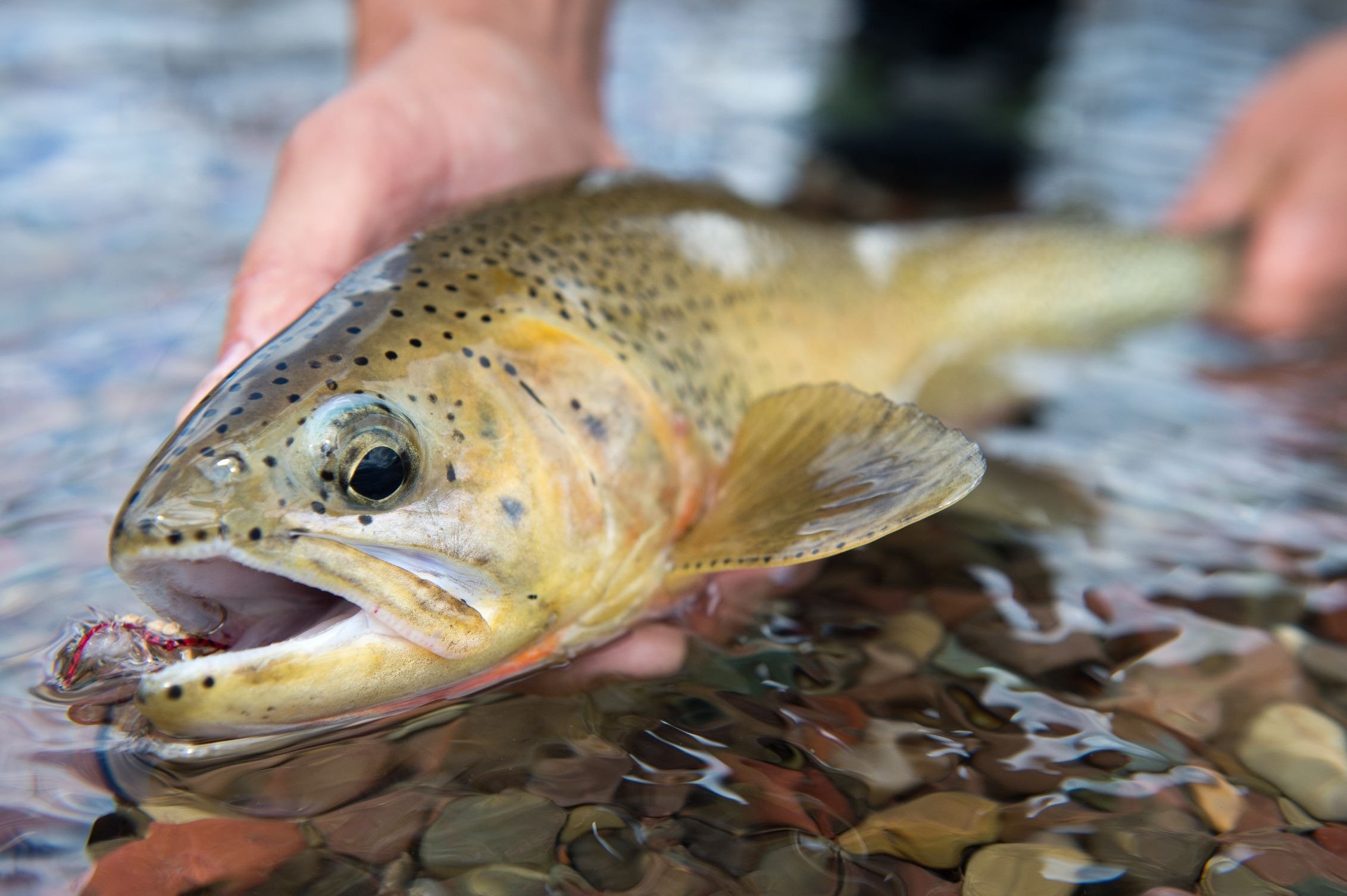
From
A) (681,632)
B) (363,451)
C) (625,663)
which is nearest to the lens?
(363,451)

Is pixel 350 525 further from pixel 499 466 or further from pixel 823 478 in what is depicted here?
pixel 823 478

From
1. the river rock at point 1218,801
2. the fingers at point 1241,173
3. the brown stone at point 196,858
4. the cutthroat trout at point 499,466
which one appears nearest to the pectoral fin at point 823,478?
the cutthroat trout at point 499,466

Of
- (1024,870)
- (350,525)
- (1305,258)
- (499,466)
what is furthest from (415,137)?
(1305,258)

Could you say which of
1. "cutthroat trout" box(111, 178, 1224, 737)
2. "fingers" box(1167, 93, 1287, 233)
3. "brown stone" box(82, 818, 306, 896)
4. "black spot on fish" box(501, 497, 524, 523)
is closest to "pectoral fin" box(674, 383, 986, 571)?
"cutthroat trout" box(111, 178, 1224, 737)

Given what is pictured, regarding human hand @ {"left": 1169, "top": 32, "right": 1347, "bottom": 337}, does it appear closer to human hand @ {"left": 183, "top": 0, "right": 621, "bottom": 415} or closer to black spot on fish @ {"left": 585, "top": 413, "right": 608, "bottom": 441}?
human hand @ {"left": 183, "top": 0, "right": 621, "bottom": 415}

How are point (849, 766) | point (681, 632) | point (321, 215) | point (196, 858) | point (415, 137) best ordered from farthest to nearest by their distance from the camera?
point (415, 137) → point (321, 215) → point (681, 632) → point (849, 766) → point (196, 858)

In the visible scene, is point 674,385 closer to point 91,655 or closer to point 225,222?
point 91,655

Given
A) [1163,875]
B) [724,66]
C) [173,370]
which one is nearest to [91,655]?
[173,370]
